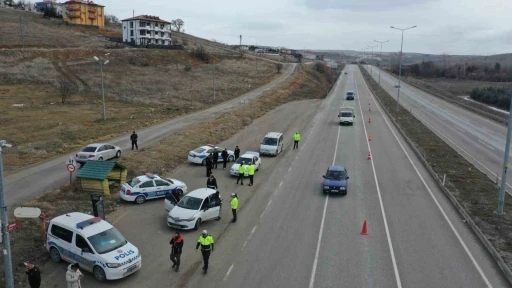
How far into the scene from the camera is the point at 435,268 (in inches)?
615

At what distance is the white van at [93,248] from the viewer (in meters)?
14.0

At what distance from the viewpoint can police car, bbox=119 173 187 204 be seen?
2162 cm

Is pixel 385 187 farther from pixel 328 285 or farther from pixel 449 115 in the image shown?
pixel 449 115

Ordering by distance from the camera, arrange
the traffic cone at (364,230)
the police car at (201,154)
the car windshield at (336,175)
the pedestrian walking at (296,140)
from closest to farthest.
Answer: the traffic cone at (364,230) → the car windshield at (336,175) → the police car at (201,154) → the pedestrian walking at (296,140)

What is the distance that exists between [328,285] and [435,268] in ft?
14.0

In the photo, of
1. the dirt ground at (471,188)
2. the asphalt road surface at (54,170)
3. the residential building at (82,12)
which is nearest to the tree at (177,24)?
the residential building at (82,12)

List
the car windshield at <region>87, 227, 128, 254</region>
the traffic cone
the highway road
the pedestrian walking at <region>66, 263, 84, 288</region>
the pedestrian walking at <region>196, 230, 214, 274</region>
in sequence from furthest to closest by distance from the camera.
Result: 1. the highway road
2. the traffic cone
3. the pedestrian walking at <region>196, 230, 214, 274</region>
4. the car windshield at <region>87, 227, 128, 254</region>
5. the pedestrian walking at <region>66, 263, 84, 288</region>

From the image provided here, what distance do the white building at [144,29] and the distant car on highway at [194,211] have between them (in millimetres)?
102424

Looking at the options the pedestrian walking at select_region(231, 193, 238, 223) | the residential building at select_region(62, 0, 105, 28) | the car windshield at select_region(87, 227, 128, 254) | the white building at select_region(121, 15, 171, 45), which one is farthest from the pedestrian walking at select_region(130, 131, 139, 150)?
the residential building at select_region(62, 0, 105, 28)

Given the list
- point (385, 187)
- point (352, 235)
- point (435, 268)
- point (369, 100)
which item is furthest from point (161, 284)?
point (369, 100)

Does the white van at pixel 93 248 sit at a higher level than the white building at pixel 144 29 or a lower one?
lower

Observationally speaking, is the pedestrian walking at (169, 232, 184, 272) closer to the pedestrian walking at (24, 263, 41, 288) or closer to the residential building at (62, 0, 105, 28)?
the pedestrian walking at (24, 263, 41, 288)

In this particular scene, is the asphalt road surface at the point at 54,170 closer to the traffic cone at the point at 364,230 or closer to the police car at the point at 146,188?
the police car at the point at 146,188

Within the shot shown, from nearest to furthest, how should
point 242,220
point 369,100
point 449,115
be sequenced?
point 242,220
point 449,115
point 369,100
